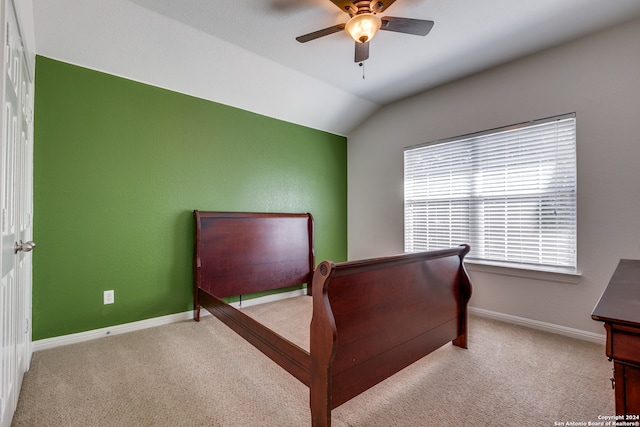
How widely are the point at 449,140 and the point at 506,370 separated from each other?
2402mm

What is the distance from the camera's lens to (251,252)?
3.33 m

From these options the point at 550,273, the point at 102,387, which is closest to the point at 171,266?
the point at 102,387

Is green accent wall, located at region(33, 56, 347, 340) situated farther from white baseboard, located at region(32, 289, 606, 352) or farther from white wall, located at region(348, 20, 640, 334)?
white wall, located at region(348, 20, 640, 334)

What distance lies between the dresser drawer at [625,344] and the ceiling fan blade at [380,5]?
78.5 inches

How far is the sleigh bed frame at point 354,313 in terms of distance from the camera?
1.37m

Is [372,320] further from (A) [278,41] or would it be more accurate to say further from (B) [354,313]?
(A) [278,41]

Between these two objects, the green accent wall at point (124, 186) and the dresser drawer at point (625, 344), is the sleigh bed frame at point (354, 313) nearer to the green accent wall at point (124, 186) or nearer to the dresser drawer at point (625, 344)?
the green accent wall at point (124, 186)

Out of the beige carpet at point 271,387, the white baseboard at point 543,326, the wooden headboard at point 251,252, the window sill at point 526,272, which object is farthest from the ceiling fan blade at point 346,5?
the white baseboard at point 543,326

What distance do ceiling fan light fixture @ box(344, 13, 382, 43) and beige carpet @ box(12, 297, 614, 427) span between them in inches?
91.5

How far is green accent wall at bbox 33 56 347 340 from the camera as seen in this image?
2361 mm

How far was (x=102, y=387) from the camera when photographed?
5.95ft

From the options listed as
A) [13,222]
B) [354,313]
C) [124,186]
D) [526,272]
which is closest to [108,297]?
[124,186]

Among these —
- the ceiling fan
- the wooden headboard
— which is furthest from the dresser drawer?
the wooden headboard

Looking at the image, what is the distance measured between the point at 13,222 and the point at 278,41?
7.57ft
